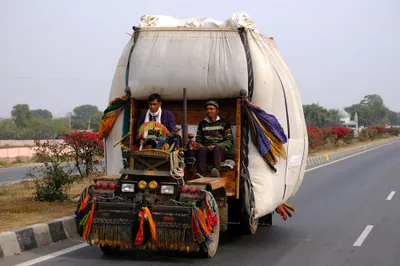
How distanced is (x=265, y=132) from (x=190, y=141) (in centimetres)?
105

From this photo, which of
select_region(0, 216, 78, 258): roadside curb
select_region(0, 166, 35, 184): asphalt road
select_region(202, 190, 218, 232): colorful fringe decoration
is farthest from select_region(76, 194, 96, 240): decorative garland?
select_region(0, 166, 35, 184): asphalt road

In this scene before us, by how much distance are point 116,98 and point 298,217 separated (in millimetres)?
4784

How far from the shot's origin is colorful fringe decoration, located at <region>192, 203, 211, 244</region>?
7281 mm

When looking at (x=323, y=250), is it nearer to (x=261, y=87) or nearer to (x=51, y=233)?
(x=261, y=87)

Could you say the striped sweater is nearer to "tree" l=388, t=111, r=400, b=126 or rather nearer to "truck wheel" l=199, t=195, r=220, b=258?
"truck wheel" l=199, t=195, r=220, b=258

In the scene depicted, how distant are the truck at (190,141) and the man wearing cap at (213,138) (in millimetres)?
150

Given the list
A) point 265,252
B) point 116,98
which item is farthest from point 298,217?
point 116,98

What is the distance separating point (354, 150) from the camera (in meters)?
42.9

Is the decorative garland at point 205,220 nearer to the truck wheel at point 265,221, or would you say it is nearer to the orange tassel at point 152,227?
the orange tassel at point 152,227

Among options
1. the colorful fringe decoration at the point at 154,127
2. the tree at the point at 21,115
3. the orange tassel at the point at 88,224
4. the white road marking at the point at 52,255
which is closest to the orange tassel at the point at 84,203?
the orange tassel at the point at 88,224

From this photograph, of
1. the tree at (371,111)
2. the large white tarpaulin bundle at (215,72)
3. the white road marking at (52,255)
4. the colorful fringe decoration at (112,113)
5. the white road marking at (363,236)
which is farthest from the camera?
the tree at (371,111)

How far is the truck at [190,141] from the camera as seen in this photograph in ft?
24.5

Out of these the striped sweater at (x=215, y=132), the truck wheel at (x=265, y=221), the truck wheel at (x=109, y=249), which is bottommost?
the truck wheel at (x=265, y=221)

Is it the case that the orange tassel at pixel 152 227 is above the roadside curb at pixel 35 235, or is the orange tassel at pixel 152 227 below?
above
